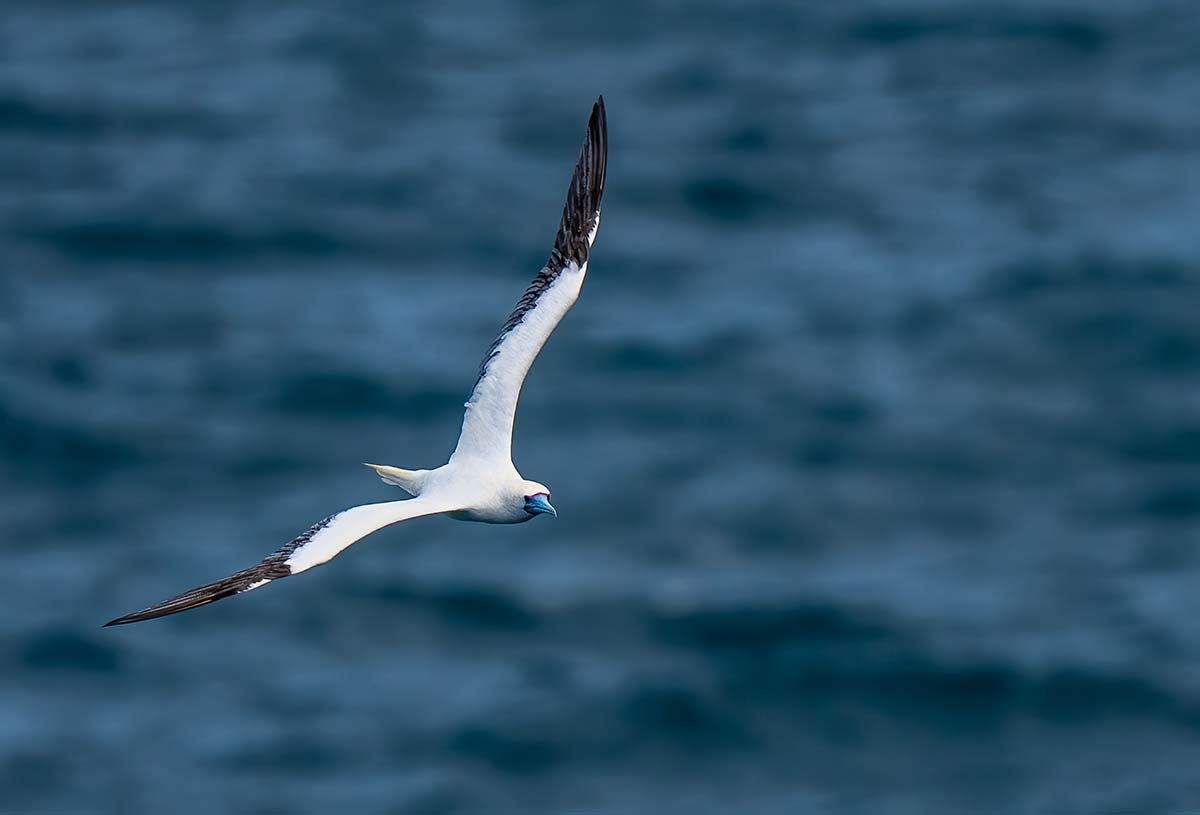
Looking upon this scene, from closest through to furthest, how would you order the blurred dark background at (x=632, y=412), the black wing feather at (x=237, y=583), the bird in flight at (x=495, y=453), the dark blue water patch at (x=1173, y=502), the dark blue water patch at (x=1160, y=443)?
the black wing feather at (x=237, y=583) < the bird in flight at (x=495, y=453) < the blurred dark background at (x=632, y=412) < the dark blue water patch at (x=1173, y=502) < the dark blue water patch at (x=1160, y=443)

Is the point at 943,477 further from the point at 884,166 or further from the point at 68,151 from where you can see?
the point at 68,151

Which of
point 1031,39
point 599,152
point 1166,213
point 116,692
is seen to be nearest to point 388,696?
point 116,692

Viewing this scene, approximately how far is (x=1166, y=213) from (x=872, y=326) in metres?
6.36

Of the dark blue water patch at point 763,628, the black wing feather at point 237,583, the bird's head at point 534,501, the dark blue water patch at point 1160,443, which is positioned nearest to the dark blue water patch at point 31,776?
→ the dark blue water patch at point 763,628

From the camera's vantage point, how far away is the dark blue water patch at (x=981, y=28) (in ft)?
126

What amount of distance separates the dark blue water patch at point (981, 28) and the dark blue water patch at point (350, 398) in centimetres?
1463

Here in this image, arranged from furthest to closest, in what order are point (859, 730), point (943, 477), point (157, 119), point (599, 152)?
point (157, 119) < point (943, 477) < point (859, 730) < point (599, 152)

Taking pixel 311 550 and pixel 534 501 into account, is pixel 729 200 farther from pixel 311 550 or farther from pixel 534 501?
pixel 311 550

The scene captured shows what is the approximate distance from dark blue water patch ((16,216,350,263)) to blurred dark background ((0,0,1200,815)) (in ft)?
0.32

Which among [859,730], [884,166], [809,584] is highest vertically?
[884,166]

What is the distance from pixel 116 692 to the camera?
27.7m

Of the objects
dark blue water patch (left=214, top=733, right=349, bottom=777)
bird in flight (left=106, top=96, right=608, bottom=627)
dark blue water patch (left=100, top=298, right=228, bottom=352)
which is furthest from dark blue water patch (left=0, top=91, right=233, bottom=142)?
bird in flight (left=106, top=96, right=608, bottom=627)

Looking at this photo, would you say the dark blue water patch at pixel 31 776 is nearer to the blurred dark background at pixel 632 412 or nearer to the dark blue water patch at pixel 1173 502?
the blurred dark background at pixel 632 412

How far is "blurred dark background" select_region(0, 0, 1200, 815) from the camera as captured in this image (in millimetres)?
26812
